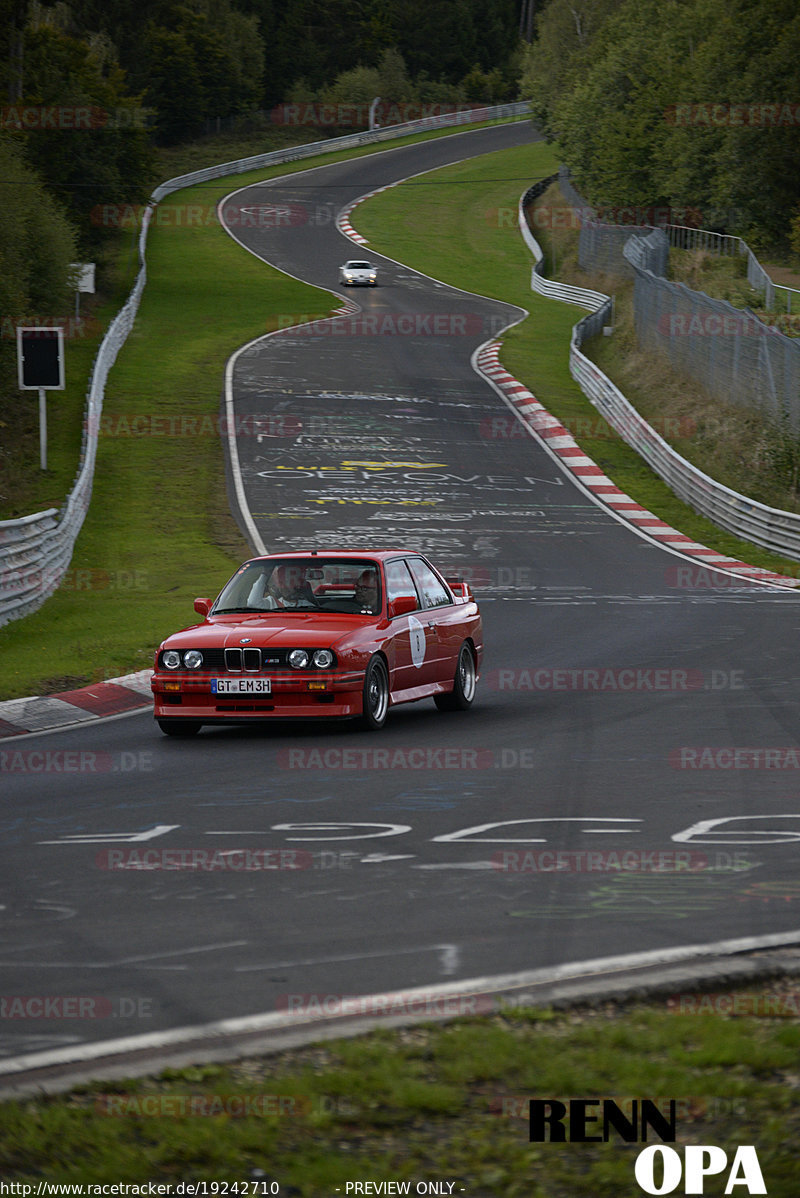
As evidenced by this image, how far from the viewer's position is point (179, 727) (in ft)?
40.8

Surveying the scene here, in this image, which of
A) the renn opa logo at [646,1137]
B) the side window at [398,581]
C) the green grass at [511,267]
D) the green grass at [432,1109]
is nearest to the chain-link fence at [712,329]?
the green grass at [511,267]

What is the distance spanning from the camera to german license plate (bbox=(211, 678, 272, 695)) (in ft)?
39.8

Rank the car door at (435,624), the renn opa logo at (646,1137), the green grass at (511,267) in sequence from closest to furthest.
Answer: the renn opa logo at (646,1137) < the car door at (435,624) < the green grass at (511,267)

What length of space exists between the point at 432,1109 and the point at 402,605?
9.25m

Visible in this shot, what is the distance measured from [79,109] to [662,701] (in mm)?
49457

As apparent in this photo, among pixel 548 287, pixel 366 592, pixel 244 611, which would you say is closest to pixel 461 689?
pixel 366 592

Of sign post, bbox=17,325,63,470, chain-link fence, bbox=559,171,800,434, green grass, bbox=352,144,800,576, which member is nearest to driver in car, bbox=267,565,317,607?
green grass, bbox=352,144,800,576

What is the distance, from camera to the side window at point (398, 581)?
13336mm

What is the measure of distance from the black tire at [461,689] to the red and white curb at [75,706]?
2.76 m

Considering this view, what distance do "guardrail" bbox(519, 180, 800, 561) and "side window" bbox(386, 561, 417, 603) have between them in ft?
50.0

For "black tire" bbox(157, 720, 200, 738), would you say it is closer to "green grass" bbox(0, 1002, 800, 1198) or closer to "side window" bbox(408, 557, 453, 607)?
"side window" bbox(408, 557, 453, 607)

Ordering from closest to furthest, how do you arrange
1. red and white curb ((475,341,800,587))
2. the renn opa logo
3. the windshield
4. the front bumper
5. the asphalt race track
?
the renn opa logo → the asphalt race track → the front bumper → the windshield → red and white curb ((475,341,800,587))

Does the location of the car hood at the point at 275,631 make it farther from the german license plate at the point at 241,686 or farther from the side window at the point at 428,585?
the side window at the point at 428,585

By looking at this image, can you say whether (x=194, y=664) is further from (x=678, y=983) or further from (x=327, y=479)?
(x=327, y=479)
